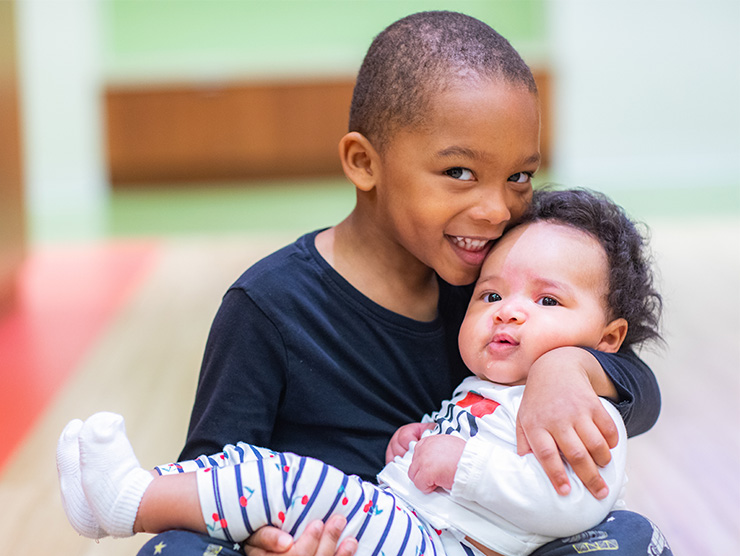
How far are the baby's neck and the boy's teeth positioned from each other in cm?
10

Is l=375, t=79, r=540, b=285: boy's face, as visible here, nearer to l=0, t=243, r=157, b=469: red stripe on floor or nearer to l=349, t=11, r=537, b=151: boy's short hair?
l=349, t=11, r=537, b=151: boy's short hair

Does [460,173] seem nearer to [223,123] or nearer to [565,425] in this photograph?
[565,425]

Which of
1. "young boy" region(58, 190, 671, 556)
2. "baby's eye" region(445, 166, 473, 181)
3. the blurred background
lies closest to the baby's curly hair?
"young boy" region(58, 190, 671, 556)

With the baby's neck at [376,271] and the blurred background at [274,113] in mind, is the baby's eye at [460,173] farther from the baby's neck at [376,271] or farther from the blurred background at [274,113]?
the blurred background at [274,113]

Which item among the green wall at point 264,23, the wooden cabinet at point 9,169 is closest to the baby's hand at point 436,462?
the wooden cabinet at point 9,169

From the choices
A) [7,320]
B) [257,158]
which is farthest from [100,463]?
[257,158]

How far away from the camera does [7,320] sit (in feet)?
8.73

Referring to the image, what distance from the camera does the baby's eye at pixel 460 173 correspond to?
103cm

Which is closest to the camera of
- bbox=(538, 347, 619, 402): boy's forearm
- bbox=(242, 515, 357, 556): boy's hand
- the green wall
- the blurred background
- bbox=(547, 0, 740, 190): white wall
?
bbox=(242, 515, 357, 556): boy's hand

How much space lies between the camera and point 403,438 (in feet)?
3.51

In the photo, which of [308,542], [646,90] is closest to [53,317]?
[308,542]

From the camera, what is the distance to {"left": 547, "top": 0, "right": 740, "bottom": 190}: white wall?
5.50m

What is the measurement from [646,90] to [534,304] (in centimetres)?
498

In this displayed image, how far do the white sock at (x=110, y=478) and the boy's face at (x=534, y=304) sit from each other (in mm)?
385
